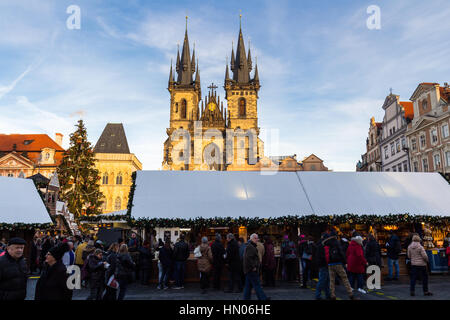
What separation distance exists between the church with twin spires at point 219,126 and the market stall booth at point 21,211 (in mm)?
41503

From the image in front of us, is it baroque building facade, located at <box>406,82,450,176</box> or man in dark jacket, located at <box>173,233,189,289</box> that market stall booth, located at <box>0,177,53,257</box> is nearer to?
man in dark jacket, located at <box>173,233,189,289</box>

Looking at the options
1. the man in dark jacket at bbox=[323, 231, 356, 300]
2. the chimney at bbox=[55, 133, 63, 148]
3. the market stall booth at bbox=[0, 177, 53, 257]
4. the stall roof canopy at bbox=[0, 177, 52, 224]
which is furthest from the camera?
the chimney at bbox=[55, 133, 63, 148]

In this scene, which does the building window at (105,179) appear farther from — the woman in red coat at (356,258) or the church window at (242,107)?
the woman in red coat at (356,258)

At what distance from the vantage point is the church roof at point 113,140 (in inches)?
2282

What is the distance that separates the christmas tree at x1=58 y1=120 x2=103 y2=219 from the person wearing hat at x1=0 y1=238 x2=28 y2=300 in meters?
25.9

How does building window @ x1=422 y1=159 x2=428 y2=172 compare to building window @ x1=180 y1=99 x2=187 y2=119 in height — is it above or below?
below

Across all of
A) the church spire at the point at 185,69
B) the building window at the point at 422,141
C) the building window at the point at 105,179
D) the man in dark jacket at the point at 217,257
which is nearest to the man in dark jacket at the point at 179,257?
the man in dark jacket at the point at 217,257

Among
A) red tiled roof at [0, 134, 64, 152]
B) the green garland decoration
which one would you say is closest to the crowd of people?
the green garland decoration

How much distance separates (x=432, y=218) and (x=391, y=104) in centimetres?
2990

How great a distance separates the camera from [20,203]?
595 inches

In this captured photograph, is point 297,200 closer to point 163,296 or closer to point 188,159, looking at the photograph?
point 163,296

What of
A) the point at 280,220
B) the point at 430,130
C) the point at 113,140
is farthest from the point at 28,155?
the point at 430,130

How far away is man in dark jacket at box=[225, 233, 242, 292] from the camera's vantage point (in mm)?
9492

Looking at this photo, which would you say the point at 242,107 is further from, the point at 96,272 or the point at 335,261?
the point at 96,272
